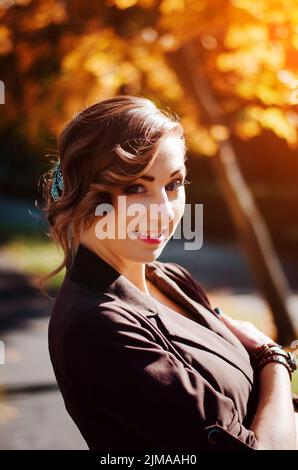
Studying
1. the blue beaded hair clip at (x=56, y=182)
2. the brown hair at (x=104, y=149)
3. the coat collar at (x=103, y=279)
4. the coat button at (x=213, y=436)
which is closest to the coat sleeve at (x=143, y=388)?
the coat button at (x=213, y=436)

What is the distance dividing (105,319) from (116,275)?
0.20 meters

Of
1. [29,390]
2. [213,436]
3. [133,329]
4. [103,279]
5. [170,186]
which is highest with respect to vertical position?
[170,186]

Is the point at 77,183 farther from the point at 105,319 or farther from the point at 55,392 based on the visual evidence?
the point at 55,392

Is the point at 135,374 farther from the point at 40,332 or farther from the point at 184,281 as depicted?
the point at 40,332

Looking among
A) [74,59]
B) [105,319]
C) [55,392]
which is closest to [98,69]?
[74,59]

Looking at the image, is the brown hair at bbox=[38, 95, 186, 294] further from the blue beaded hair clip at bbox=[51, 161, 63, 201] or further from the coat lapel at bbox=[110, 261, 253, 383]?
the coat lapel at bbox=[110, 261, 253, 383]

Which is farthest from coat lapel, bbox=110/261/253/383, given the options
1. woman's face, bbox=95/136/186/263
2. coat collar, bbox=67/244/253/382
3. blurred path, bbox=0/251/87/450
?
blurred path, bbox=0/251/87/450

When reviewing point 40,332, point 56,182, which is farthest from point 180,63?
point 56,182

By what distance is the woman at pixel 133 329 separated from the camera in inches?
56.3

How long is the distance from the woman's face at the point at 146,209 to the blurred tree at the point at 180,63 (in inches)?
53.2

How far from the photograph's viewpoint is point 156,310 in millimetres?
1672

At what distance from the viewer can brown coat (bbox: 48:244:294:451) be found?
1423 millimetres

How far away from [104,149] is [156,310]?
17.7 inches

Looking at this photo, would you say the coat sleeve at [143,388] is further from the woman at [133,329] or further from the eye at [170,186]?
the eye at [170,186]
